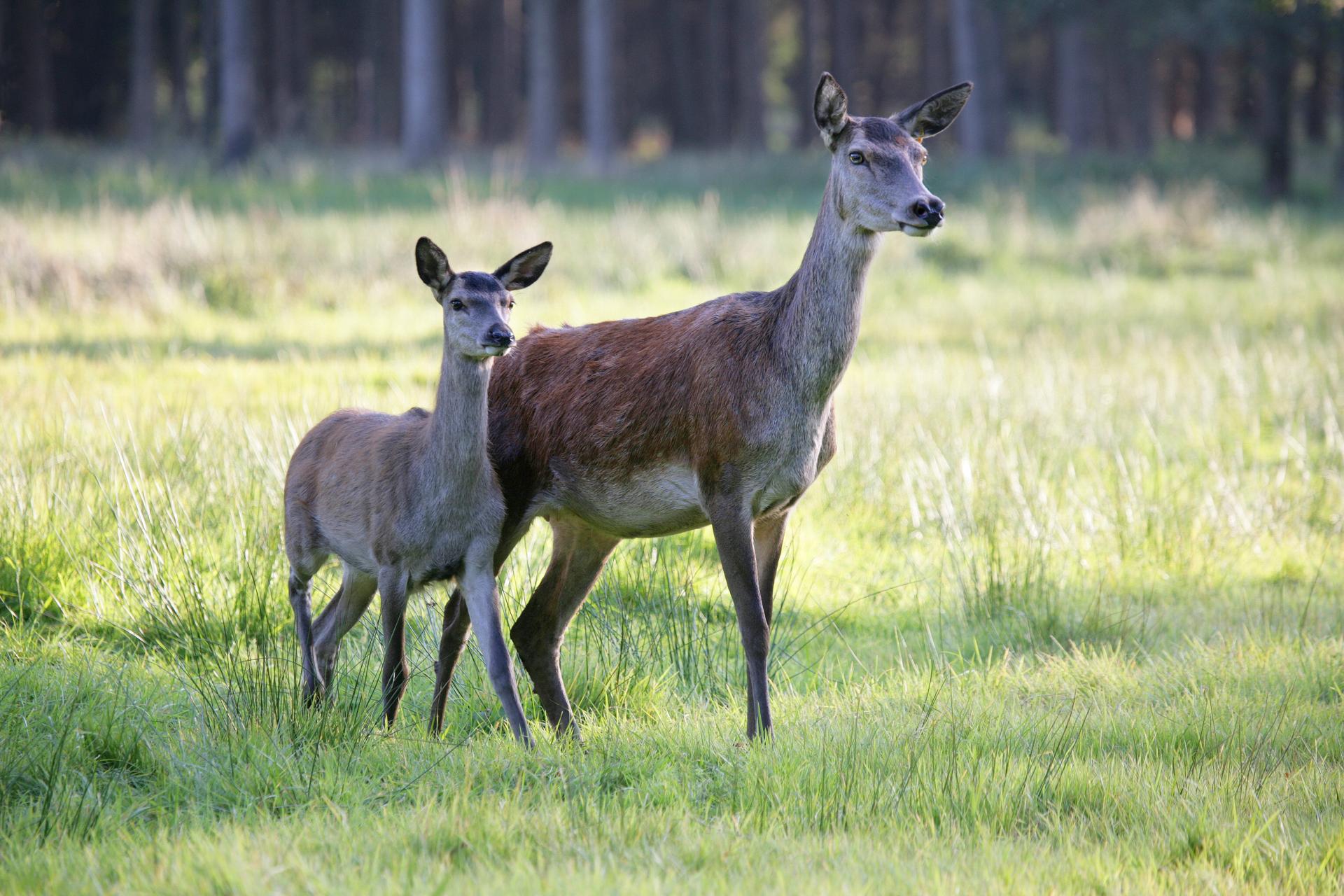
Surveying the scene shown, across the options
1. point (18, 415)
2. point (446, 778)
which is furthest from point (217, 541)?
point (446, 778)

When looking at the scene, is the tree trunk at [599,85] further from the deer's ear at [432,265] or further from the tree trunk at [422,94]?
the deer's ear at [432,265]

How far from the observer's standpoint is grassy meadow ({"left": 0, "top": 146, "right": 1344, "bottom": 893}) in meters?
3.75

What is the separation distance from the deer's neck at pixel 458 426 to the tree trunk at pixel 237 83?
22.6 meters

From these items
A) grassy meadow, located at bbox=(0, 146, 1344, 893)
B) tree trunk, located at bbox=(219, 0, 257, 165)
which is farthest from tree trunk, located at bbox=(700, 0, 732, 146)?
grassy meadow, located at bbox=(0, 146, 1344, 893)

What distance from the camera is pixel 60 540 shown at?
5688 mm

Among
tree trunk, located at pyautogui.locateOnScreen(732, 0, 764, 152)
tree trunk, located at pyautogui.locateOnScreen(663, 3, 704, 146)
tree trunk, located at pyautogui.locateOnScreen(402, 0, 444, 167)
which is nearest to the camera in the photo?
tree trunk, located at pyautogui.locateOnScreen(402, 0, 444, 167)

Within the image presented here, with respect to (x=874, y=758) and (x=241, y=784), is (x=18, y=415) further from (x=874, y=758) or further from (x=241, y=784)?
(x=874, y=758)

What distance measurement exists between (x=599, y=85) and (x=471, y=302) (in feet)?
92.8

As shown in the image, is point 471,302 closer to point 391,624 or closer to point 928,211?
point 391,624

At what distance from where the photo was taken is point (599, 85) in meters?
31.6

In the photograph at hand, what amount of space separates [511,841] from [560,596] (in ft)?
4.95

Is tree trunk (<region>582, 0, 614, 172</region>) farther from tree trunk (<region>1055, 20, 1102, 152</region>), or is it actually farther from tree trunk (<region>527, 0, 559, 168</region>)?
tree trunk (<region>1055, 20, 1102, 152</region>)

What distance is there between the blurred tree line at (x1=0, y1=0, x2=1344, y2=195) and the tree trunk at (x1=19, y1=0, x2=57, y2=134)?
61mm

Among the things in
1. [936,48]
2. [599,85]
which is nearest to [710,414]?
[599,85]
